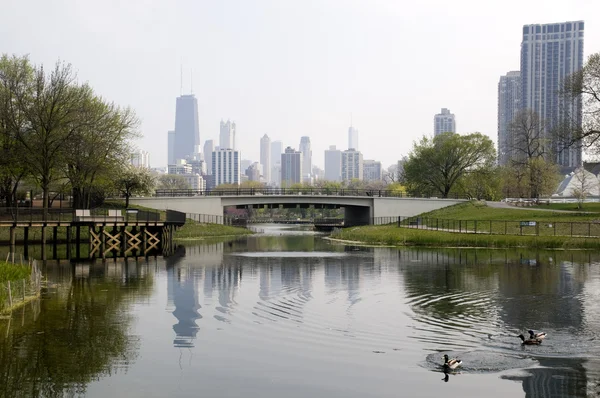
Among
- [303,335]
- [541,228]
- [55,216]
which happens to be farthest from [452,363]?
[541,228]

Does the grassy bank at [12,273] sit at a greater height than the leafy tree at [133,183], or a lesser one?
lesser

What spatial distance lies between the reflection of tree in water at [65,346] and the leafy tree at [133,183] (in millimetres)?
64125

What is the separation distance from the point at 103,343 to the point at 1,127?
162ft

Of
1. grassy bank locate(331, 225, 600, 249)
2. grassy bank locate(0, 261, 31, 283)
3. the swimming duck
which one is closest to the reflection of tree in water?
grassy bank locate(0, 261, 31, 283)

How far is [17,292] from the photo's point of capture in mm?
29516

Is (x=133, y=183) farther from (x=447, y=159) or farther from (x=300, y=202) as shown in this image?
(x=447, y=159)

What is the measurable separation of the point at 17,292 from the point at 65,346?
926 centimetres

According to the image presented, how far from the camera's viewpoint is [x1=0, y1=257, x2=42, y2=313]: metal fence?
87.6 ft

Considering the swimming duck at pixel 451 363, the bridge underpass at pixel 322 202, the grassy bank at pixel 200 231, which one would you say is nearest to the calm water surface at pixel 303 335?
the swimming duck at pixel 451 363

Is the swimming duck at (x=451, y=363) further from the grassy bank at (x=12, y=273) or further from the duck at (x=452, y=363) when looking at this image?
the grassy bank at (x=12, y=273)

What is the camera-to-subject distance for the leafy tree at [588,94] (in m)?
76.1

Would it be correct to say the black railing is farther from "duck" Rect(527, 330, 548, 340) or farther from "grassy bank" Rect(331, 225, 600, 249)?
"duck" Rect(527, 330, 548, 340)

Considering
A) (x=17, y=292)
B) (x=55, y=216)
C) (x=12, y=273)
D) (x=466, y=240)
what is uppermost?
(x=55, y=216)

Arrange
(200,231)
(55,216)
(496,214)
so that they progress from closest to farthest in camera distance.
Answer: (55,216) → (496,214) → (200,231)
